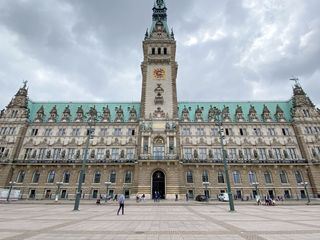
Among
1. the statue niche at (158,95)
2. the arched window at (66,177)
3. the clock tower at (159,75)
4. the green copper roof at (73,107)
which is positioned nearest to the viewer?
the arched window at (66,177)

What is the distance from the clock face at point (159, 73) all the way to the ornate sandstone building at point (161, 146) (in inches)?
11.7

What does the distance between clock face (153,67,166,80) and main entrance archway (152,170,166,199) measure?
89.4 ft

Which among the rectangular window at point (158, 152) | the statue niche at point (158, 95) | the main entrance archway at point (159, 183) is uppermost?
the statue niche at point (158, 95)

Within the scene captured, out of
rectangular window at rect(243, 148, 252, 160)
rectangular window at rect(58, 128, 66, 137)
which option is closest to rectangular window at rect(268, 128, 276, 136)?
rectangular window at rect(243, 148, 252, 160)

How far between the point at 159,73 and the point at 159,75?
0.67 meters

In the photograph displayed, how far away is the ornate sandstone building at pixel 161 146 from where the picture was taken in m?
49.7

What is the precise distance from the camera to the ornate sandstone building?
4972 cm

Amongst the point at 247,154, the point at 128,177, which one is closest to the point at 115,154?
the point at 128,177

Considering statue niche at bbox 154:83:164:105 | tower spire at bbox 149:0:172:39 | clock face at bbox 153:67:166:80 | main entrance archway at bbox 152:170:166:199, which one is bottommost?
main entrance archway at bbox 152:170:166:199

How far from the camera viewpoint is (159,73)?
5988 centimetres

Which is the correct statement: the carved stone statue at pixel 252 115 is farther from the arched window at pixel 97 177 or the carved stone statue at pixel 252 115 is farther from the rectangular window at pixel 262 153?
the arched window at pixel 97 177

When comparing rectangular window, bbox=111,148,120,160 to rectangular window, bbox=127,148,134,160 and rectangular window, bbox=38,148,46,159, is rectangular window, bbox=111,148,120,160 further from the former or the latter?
rectangular window, bbox=38,148,46,159

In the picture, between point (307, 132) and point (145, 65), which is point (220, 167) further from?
point (145, 65)

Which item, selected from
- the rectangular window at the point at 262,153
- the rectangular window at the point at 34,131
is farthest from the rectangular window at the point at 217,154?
the rectangular window at the point at 34,131
